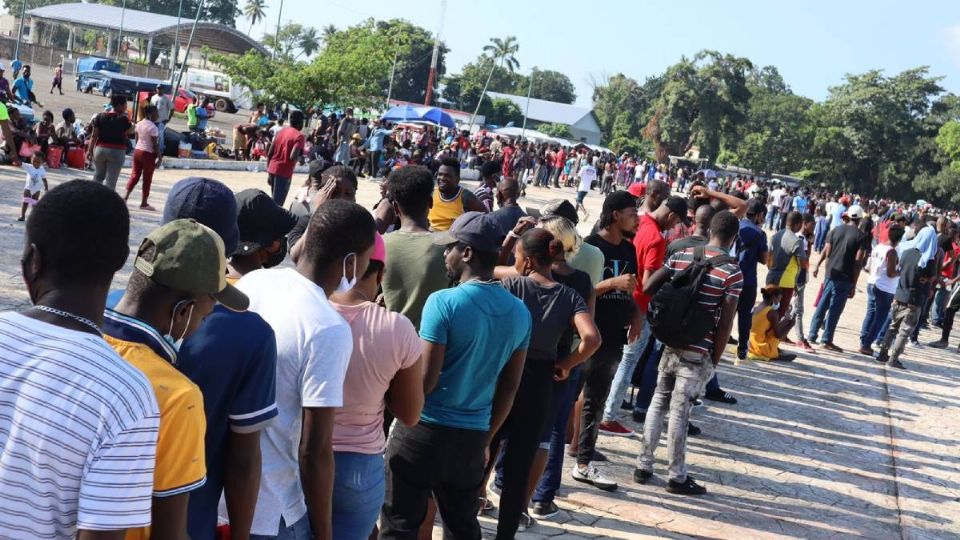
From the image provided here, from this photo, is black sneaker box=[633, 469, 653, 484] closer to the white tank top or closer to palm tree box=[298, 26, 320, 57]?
the white tank top

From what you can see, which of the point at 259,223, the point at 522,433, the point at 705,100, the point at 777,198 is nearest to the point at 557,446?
the point at 522,433

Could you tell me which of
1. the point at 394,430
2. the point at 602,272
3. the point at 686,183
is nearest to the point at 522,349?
the point at 394,430

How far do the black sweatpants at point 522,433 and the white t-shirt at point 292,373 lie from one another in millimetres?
1828

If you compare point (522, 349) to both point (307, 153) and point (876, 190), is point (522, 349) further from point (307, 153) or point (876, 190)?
point (876, 190)

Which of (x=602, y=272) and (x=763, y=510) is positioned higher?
(x=602, y=272)

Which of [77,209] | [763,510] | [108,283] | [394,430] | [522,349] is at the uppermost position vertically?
[77,209]

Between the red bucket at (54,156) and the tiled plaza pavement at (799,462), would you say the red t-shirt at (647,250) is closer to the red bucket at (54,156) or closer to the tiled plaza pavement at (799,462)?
the tiled plaza pavement at (799,462)

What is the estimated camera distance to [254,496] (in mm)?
2457

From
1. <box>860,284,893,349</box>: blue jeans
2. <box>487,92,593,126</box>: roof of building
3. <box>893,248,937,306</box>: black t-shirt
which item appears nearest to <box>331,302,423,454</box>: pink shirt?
<box>893,248,937,306</box>: black t-shirt

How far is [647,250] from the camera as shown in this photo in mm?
6617

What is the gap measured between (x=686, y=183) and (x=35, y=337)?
4555 centimetres

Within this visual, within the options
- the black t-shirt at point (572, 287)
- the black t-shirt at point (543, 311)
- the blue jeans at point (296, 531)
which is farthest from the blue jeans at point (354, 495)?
the black t-shirt at point (572, 287)

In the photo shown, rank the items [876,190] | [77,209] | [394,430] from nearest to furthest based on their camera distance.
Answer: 1. [77,209]
2. [394,430]
3. [876,190]

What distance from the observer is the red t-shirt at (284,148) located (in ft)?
39.1
